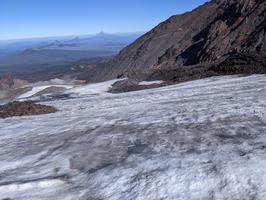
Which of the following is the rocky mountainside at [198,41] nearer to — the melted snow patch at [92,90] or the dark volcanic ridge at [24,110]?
the melted snow patch at [92,90]

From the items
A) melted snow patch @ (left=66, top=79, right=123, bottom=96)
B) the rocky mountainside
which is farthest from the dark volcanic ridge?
the rocky mountainside

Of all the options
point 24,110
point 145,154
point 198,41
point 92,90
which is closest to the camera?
point 145,154

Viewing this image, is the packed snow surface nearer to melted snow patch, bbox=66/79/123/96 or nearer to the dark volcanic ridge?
the dark volcanic ridge

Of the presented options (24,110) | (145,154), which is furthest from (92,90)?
(145,154)

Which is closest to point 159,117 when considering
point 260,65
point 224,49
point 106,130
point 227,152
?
point 106,130

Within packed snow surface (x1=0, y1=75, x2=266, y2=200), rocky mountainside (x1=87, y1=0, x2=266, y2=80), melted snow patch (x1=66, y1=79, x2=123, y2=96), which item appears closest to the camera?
packed snow surface (x1=0, y1=75, x2=266, y2=200)

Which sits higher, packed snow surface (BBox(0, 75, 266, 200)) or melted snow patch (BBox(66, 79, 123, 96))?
packed snow surface (BBox(0, 75, 266, 200))

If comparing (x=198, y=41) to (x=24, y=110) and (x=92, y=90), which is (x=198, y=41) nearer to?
(x=92, y=90)
